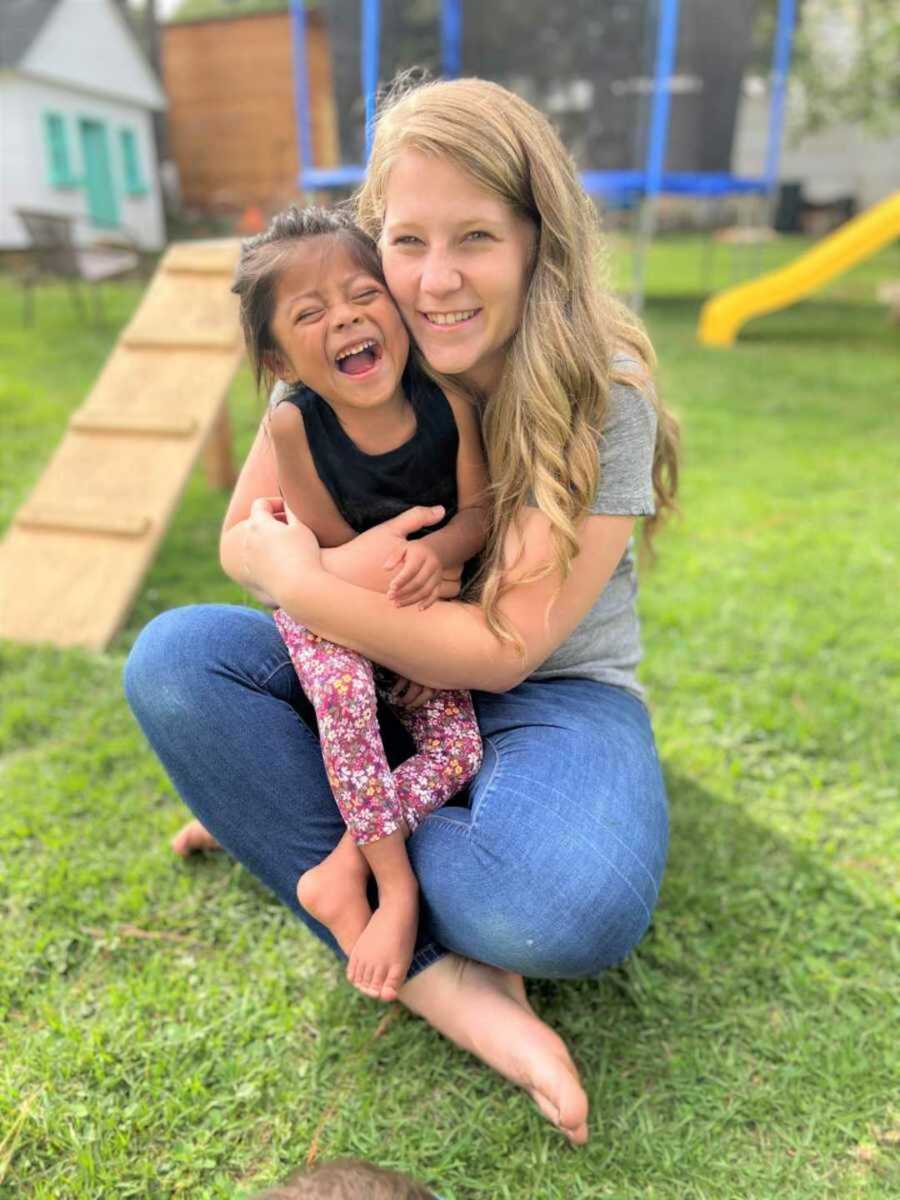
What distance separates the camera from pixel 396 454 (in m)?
1.64

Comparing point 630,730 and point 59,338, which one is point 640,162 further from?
point 630,730

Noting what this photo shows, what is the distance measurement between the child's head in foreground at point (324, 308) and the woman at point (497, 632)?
50 millimetres

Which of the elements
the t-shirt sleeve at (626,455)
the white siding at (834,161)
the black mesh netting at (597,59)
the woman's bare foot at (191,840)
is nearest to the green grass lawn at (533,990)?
the woman's bare foot at (191,840)

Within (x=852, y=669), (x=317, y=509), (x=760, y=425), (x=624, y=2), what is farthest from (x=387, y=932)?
(x=624, y=2)

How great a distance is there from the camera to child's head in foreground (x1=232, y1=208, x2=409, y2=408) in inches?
59.7

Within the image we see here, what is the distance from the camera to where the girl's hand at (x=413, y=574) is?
1540 millimetres

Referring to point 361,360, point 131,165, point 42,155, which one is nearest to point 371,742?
point 361,360

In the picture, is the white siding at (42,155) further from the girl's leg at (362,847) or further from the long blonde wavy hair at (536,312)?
the girl's leg at (362,847)

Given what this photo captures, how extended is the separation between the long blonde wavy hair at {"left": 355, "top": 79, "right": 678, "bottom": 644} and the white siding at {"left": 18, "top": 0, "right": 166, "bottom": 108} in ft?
45.2

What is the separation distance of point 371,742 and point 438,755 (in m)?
0.15

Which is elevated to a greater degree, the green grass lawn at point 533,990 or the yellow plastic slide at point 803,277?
the green grass lawn at point 533,990

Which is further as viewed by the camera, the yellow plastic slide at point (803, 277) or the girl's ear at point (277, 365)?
Answer: the yellow plastic slide at point (803, 277)

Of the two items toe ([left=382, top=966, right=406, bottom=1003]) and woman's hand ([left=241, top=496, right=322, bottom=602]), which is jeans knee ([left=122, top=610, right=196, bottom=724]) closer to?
woman's hand ([left=241, top=496, right=322, bottom=602])

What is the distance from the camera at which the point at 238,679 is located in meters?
1.68
